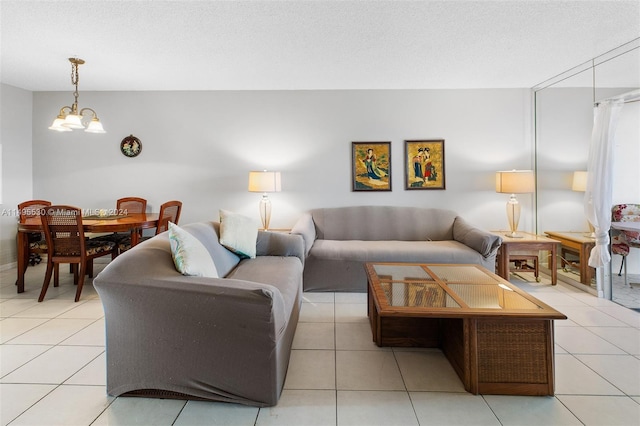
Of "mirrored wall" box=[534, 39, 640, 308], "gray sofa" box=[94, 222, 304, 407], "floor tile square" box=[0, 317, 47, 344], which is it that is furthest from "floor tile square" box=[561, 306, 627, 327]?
"floor tile square" box=[0, 317, 47, 344]

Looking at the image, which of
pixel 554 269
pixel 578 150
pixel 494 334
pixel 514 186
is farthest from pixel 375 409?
pixel 578 150

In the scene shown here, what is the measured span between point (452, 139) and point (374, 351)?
3034mm

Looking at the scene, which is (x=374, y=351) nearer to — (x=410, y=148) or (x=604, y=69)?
(x=410, y=148)

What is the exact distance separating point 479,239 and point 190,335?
2.77 meters

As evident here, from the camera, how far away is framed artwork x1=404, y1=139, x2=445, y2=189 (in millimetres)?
3990

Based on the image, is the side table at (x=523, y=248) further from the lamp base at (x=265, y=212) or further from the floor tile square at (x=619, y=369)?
the lamp base at (x=265, y=212)

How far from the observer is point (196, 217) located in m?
4.15

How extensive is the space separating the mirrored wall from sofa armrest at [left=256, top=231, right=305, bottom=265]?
2880 millimetres

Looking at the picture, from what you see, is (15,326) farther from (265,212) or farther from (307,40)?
(307,40)

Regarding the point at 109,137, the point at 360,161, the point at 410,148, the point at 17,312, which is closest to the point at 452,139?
the point at 410,148

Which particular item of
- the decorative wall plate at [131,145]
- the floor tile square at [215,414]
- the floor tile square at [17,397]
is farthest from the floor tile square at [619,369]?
the decorative wall plate at [131,145]

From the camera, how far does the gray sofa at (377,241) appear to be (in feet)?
10.2

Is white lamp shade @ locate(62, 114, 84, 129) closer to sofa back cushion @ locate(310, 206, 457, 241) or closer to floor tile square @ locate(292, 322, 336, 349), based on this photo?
sofa back cushion @ locate(310, 206, 457, 241)

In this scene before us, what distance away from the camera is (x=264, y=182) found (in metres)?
3.67
